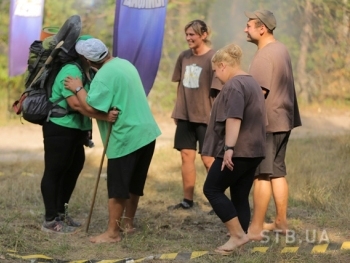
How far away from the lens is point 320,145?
10.9 meters

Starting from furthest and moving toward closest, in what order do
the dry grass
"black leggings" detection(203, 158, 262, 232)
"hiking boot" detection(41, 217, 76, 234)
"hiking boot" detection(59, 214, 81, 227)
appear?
"hiking boot" detection(59, 214, 81, 227) → "hiking boot" detection(41, 217, 76, 234) → the dry grass → "black leggings" detection(203, 158, 262, 232)

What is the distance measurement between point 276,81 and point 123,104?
1.19 metres

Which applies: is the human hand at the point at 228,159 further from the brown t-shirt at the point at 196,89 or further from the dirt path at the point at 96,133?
the dirt path at the point at 96,133

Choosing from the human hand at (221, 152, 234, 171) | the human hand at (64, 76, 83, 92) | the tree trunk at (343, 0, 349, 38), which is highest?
the tree trunk at (343, 0, 349, 38)

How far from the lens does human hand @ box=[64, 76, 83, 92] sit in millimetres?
5871

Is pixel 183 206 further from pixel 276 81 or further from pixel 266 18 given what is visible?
pixel 266 18

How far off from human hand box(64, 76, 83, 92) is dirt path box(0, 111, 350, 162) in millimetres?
4141

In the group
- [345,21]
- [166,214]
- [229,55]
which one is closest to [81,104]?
[229,55]

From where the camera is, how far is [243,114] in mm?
5434

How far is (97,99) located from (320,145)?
5.84 meters

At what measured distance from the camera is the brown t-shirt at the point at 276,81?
5.87m

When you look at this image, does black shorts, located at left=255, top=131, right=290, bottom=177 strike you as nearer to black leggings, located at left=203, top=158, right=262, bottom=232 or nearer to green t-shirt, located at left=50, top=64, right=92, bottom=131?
black leggings, located at left=203, top=158, right=262, bottom=232

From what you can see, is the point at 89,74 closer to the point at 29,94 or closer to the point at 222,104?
the point at 29,94

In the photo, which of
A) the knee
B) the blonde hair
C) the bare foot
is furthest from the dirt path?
the blonde hair
